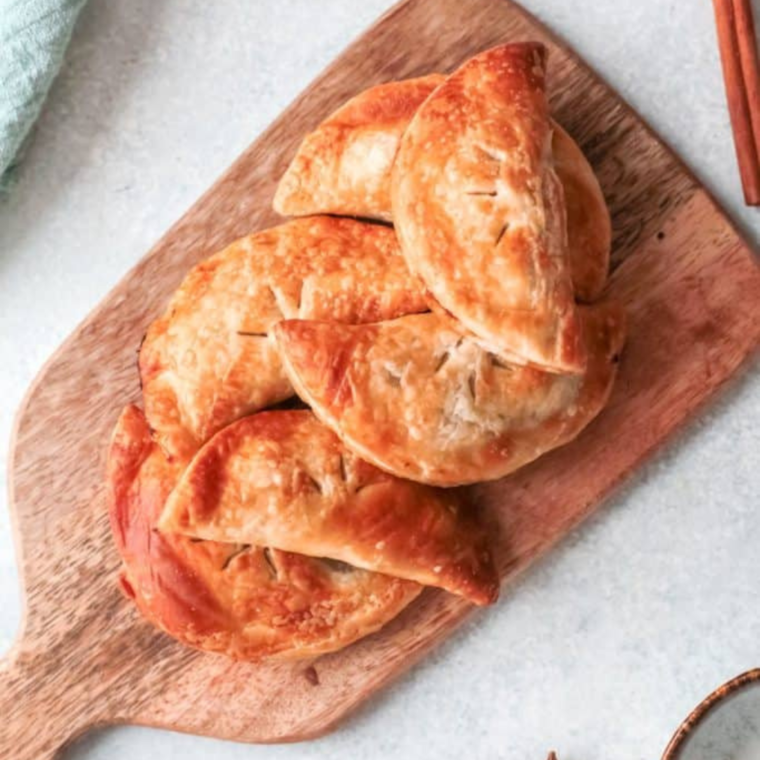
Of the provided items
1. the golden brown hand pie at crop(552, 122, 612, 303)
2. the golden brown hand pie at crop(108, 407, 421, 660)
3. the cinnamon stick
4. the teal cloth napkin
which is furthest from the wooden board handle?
the cinnamon stick

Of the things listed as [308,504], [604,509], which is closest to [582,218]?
[604,509]

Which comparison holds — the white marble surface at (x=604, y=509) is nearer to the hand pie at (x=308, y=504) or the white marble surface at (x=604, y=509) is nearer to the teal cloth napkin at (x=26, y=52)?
the teal cloth napkin at (x=26, y=52)

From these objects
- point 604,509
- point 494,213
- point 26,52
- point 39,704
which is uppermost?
point 26,52

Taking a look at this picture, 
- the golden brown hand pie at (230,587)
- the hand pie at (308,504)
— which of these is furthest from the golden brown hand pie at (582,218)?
the golden brown hand pie at (230,587)

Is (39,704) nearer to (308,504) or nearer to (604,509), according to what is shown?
(308,504)

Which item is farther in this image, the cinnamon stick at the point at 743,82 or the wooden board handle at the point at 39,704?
the wooden board handle at the point at 39,704

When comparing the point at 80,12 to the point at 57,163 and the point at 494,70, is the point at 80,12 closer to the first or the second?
the point at 57,163
